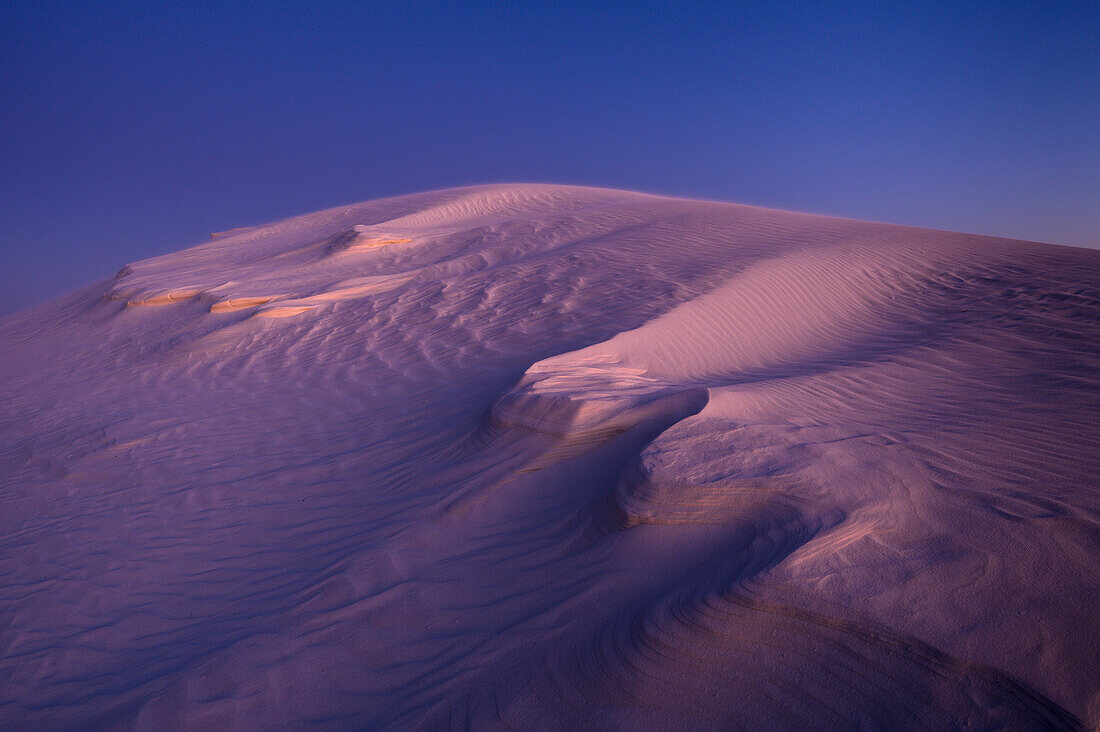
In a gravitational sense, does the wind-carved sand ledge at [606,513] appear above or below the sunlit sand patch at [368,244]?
below

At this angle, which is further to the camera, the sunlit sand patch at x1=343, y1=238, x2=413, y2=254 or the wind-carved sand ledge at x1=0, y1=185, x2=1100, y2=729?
the sunlit sand patch at x1=343, y1=238, x2=413, y2=254

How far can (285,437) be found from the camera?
603cm

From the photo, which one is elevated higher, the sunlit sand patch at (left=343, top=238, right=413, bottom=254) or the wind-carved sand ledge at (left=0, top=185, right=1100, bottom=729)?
the sunlit sand patch at (left=343, top=238, right=413, bottom=254)

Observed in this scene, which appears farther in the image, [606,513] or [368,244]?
[368,244]

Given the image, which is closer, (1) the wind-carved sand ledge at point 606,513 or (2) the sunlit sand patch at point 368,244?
(1) the wind-carved sand ledge at point 606,513

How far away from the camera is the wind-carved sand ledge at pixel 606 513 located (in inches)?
88.5

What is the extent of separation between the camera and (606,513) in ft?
11.0

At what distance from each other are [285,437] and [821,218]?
10389 millimetres

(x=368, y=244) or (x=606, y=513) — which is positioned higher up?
(x=368, y=244)

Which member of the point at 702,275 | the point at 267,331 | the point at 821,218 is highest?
the point at 821,218

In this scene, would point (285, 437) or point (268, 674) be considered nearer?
point (268, 674)

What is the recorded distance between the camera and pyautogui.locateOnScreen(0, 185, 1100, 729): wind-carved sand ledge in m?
2.25

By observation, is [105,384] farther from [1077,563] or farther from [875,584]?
[1077,563]

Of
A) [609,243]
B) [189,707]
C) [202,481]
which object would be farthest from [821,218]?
[189,707]
